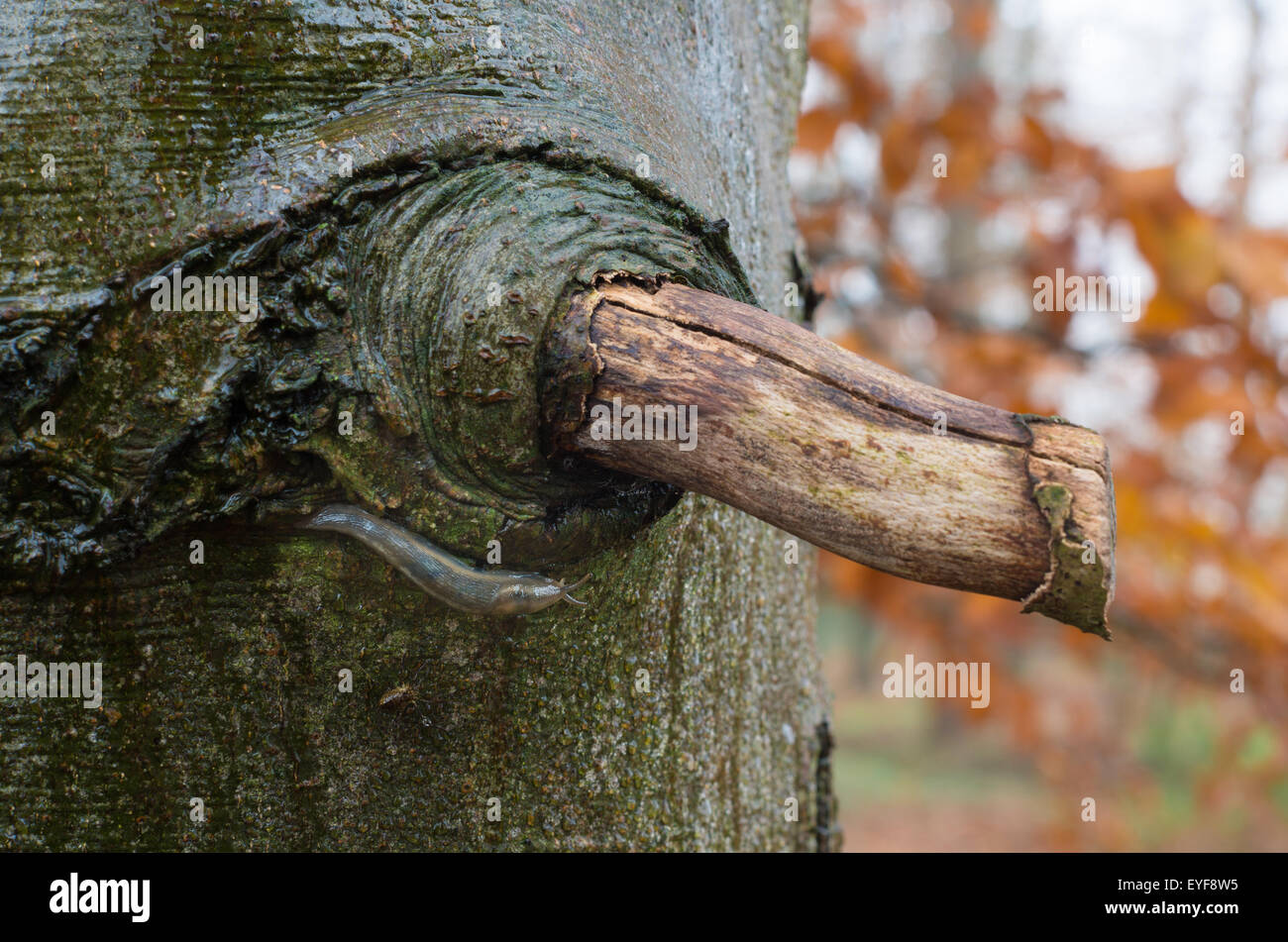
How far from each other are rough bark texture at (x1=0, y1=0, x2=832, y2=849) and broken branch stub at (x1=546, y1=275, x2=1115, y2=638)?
0.21 ft

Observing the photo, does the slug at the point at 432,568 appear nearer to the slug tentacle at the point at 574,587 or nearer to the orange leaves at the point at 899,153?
the slug tentacle at the point at 574,587

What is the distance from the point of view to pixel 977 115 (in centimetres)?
252

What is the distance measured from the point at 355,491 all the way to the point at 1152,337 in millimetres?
2229

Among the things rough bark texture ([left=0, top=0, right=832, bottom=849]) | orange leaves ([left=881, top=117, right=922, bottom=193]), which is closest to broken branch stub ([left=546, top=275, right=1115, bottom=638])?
rough bark texture ([left=0, top=0, right=832, bottom=849])

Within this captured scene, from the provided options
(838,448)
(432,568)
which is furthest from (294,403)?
(838,448)

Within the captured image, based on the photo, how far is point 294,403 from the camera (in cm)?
71

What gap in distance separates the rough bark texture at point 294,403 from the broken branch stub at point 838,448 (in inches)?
2.5

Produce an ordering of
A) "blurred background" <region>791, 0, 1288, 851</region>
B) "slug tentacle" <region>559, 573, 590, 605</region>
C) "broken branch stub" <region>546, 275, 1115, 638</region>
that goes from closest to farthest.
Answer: "broken branch stub" <region>546, 275, 1115, 638</region>
"slug tentacle" <region>559, 573, 590, 605</region>
"blurred background" <region>791, 0, 1288, 851</region>

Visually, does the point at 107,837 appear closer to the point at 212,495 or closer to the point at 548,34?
the point at 212,495

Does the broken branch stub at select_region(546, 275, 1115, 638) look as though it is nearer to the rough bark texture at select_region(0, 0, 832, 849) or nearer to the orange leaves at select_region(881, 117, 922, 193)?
the rough bark texture at select_region(0, 0, 832, 849)

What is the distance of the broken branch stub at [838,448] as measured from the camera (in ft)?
2.22

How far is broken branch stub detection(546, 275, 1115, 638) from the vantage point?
0.68 metres

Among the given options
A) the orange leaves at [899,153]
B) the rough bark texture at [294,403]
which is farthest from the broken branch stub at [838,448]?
the orange leaves at [899,153]

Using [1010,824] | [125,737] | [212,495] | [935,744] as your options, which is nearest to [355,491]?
[212,495]
